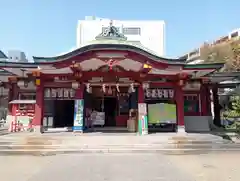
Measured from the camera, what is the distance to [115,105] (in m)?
15.9

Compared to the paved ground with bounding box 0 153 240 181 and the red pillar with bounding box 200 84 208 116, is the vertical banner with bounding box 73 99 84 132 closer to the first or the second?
the paved ground with bounding box 0 153 240 181

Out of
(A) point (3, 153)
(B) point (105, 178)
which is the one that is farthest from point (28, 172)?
(A) point (3, 153)

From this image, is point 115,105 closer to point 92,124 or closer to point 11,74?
point 92,124

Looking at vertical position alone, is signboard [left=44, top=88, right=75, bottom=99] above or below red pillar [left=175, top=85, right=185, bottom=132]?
above

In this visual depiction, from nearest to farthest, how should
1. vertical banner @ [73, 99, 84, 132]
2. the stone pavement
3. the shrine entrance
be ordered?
the stone pavement < vertical banner @ [73, 99, 84, 132] < the shrine entrance

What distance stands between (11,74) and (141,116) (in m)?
8.20

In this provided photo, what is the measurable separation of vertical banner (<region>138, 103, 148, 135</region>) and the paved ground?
3.67 meters

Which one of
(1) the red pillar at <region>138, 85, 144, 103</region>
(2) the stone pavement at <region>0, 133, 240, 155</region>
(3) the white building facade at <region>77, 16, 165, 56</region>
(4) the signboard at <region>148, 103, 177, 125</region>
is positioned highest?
(3) the white building facade at <region>77, 16, 165, 56</region>

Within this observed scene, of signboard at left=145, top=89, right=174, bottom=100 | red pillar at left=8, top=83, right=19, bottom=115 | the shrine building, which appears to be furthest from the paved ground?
red pillar at left=8, top=83, right=19, bottom=115

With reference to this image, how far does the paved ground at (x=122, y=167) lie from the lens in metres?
5.79

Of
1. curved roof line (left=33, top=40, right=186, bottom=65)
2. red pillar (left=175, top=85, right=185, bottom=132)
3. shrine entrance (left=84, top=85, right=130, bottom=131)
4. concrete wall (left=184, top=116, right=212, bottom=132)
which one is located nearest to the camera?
curved roof line (left=33, top=40, right=186, bottom=65)

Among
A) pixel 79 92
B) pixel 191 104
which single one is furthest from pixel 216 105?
pixel 79 92

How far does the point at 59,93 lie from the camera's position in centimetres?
1334

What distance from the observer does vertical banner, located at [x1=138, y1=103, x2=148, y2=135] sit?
40.4 ft
